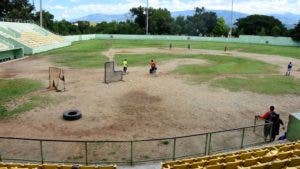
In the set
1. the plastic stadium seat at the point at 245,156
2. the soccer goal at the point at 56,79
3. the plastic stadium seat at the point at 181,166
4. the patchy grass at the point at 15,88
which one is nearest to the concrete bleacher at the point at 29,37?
the patchy grass at the point at 15,88

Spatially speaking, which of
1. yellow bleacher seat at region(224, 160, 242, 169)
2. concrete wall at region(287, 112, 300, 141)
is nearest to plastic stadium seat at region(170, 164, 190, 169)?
yellow bleacher seat at region(224, 160, 242, 169)

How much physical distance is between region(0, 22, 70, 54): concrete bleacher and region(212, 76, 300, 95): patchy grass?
35.1m

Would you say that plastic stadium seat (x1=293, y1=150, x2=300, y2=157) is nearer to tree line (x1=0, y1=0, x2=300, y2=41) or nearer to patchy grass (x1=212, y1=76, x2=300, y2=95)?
patchy grass (x1=212, y1=76, x2=300, y2=95)

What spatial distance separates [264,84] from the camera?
1174 inches

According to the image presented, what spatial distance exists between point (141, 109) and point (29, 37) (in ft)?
146

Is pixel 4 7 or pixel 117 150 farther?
pixel 4 7

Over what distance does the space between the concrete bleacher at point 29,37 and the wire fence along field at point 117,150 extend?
3979cm

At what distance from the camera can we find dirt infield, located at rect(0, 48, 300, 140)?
1681cm

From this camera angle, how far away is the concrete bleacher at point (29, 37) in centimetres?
5079

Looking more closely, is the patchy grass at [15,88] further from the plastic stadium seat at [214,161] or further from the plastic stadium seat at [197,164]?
the plastic stadium seat at [214,161]

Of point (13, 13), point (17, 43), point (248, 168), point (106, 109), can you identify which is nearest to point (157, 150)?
point (248, 168)

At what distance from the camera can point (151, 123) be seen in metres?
18.1

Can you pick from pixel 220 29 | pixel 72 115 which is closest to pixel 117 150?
pixel 72 115

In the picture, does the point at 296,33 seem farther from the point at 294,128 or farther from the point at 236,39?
the point at 294,128
